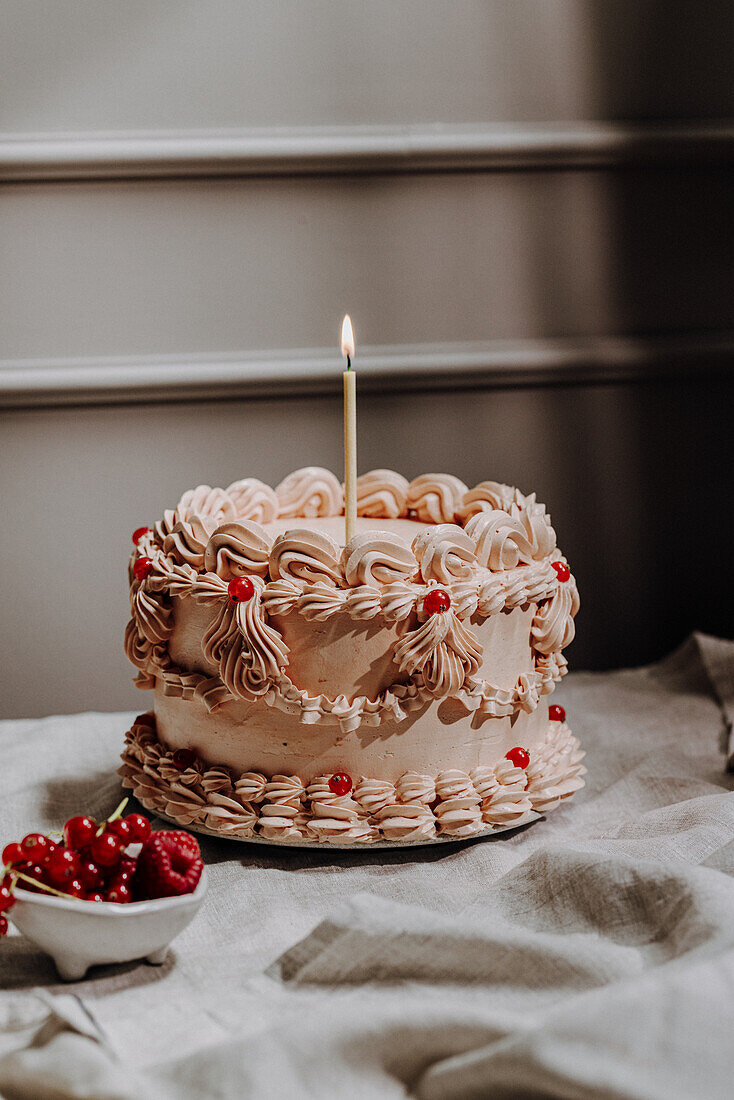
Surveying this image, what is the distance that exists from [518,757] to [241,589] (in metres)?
0.38

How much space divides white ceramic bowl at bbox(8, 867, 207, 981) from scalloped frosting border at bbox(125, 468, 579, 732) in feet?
0.86

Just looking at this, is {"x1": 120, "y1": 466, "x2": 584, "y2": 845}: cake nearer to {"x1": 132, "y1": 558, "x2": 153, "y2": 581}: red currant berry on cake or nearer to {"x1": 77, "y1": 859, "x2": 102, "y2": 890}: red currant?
{"x1": 132, "y1": 558, "x2": 153, "y2": 581}: red currant berry on cake

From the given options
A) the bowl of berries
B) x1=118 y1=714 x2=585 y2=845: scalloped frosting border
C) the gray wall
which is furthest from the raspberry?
the gray wall

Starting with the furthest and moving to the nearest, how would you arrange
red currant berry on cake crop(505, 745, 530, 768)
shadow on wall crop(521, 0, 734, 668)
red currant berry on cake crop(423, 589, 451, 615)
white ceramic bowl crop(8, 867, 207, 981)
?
shadow on wall crop(521, 0, 734, 668), red currant berry on cake crop(505, 745, 530, 768), red currant berry on cake crop(423, 589, 451, 615), white ceramic bowl crop(8, 867, 207, 981)

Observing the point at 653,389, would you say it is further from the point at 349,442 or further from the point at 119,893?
the point at 119,893

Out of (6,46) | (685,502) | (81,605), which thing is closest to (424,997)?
(81,605)

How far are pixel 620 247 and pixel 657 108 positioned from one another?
257 mm

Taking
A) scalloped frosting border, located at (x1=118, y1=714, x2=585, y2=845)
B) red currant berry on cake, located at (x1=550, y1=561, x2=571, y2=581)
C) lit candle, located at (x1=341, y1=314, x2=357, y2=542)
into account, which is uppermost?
lit candle, located at (x1=341, y1=314, x2=357, y2=542)

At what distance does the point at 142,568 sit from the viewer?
4.01 ft

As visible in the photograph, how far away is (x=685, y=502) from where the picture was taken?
81.8 inches

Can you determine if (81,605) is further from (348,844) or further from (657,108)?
(657,108)

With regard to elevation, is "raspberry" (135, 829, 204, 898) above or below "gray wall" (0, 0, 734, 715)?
below

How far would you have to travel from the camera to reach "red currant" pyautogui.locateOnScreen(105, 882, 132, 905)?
0.90 meters

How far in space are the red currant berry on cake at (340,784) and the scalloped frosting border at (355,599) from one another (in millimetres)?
64
